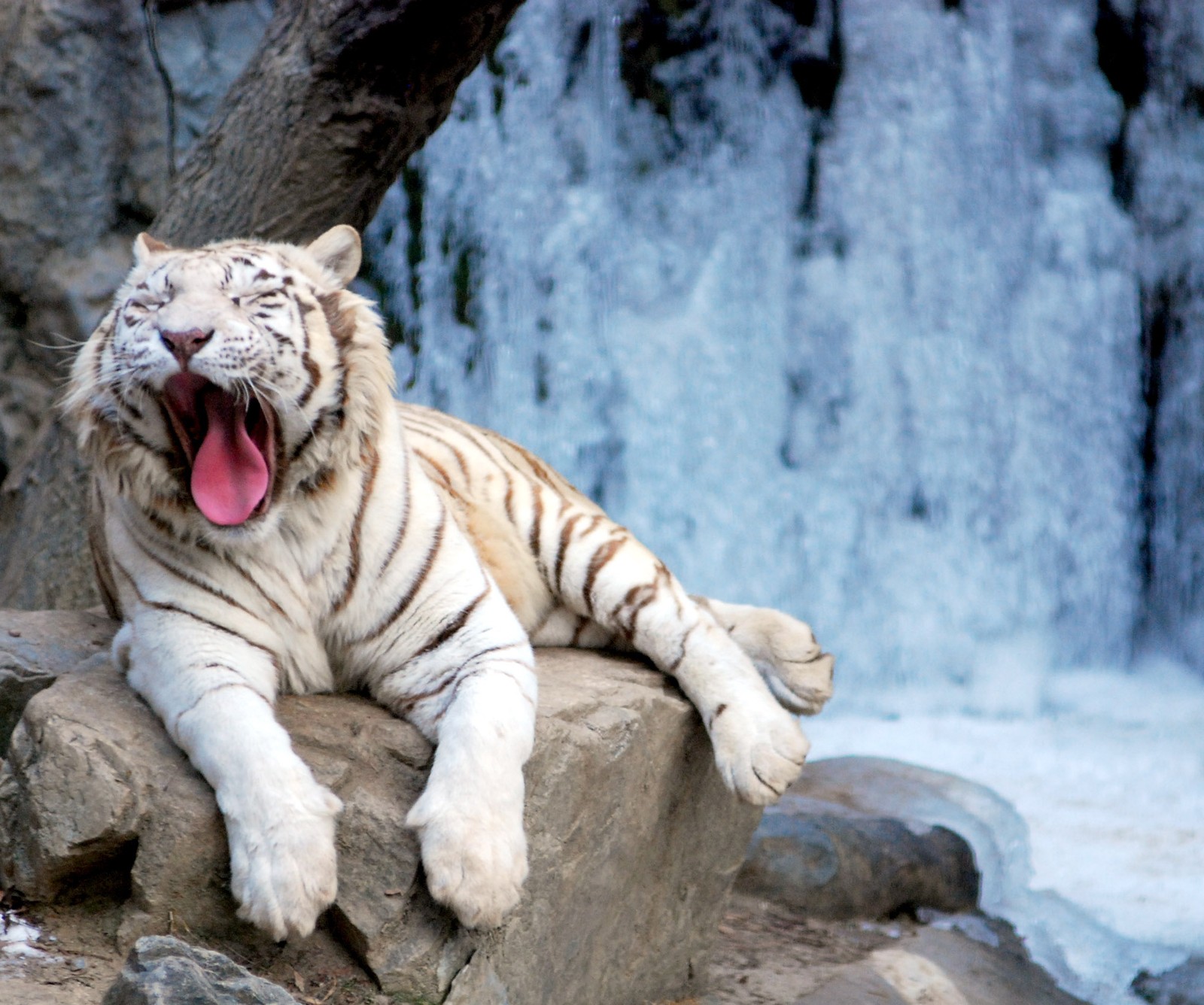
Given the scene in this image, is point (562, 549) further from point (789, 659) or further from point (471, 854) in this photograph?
point (471, 854)

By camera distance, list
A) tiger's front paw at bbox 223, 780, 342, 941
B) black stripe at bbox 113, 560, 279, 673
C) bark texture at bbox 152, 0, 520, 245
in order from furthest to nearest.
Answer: bark texture at bbox 152, 0, 520, 245 → black stripe at bbox 113, 560, 279, 673 → tiger's front paw at bbox 223, 780, 342, 941

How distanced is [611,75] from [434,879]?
21.9 feet

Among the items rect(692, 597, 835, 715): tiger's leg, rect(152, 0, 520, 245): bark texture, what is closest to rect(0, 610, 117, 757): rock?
rect(692, 597, 835, 715): tiger's leg

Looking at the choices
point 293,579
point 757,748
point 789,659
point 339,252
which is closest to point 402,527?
point 293,579

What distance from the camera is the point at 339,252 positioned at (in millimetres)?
2506

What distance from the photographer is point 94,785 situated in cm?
204

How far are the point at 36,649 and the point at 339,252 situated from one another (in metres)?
1.04

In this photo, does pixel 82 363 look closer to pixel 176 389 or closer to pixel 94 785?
pixel 176 389

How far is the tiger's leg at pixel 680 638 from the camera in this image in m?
2.52

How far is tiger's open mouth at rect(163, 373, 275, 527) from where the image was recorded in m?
2.17

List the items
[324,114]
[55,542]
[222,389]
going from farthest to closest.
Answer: [55,542]
[324,114]
[222,389]

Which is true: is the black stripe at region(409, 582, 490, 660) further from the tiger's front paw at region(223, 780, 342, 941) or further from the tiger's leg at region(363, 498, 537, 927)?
the tiger's front paw at region(223, 780, 342, 941)

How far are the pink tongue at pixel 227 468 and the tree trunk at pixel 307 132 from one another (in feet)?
6.04

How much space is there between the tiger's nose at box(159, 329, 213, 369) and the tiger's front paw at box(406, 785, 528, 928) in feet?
2.55
